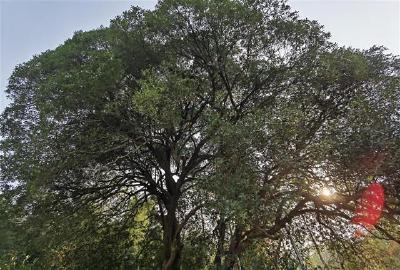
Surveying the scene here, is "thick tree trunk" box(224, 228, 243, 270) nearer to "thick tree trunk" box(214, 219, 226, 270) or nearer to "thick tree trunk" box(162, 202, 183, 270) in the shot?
"thick tree trunk" box(214, 219, 226, 270)

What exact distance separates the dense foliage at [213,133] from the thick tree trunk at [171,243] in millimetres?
52

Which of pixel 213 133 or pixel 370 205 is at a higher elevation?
pixel 213 133

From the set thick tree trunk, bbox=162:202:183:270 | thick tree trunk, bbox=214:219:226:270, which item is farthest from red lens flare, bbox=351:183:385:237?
thick tree trunk, bbox=162:202:183:270

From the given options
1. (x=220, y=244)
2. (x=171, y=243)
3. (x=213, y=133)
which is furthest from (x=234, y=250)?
(x=213, y=133)

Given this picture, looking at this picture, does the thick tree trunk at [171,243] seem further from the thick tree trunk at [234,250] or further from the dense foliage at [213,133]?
the thick tree trunk at [234,250]

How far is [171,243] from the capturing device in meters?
12.1

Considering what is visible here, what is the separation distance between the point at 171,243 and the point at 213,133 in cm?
491

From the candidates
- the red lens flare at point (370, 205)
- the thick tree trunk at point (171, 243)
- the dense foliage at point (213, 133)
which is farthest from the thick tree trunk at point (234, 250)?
the red lens flare at point (370, 205)

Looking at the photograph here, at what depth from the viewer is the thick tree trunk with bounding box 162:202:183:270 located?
460 inches

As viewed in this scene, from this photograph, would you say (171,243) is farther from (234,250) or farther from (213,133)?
(213,133)

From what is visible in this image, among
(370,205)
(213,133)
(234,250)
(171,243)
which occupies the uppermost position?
(213,133)

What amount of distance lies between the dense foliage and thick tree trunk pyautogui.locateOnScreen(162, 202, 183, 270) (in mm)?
52

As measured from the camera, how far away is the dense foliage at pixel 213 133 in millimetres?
7961

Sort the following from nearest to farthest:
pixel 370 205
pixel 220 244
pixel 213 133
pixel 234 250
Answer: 1. pixel 370 205
2. pixel 213 133
3. pixel 234 250
4. pixel 220 244
